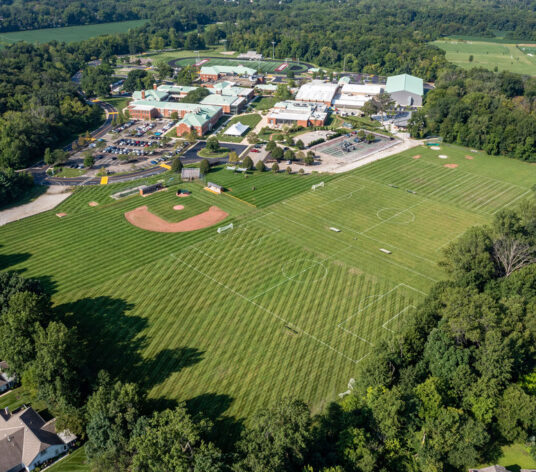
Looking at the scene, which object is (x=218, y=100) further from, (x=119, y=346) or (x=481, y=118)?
(x=119, y=346)

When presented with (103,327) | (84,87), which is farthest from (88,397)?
(84,87)

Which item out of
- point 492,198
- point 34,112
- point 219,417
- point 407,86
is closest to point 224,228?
point 219,417

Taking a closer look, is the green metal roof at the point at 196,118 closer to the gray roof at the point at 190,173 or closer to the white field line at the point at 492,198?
the gray roof at the point at 190,173

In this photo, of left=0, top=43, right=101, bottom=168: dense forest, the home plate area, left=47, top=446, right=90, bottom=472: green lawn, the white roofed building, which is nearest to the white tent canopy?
the white roofed building

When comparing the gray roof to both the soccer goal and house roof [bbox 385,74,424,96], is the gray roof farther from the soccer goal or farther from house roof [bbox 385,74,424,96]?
house roof [bbox 385,74,424,96]

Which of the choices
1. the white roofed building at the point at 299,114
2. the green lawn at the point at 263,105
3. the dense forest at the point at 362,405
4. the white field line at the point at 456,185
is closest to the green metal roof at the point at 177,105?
the green lawn at the point at 263,105

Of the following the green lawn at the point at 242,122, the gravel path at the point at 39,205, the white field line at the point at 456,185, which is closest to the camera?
the gravel path at the point at 39,205
